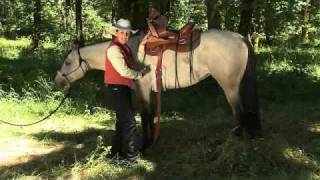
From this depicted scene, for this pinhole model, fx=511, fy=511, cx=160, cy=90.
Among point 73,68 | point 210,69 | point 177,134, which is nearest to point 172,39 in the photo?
point 210,69

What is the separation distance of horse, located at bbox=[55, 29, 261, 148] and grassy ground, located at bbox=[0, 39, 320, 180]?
0.42 meters

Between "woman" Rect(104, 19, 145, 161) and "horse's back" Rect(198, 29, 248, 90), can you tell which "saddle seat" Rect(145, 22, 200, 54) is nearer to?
"horse's back" Rect(198, 29, 248, 90)

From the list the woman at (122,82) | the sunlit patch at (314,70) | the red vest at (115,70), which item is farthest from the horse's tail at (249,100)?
the sunlit patch at (314,70)

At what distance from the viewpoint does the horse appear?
22.4ft

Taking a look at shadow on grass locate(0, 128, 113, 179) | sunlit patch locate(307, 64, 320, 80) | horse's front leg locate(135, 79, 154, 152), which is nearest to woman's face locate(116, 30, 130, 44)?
horse's front leg locate(135, 79, 154, 152)

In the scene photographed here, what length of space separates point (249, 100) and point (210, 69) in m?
0.69

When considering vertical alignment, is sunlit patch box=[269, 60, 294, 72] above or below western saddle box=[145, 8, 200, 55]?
below

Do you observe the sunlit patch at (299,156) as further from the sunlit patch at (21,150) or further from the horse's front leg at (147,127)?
the sunlit patch at (21,150)

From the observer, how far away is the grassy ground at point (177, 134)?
20.0 ft

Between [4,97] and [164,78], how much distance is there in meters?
4.80

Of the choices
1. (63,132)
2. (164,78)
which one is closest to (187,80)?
(164,78)

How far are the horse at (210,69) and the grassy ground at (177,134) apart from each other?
421mm

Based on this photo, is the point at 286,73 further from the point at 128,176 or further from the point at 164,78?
the point at 128,176

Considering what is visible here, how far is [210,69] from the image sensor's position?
22.7ft
